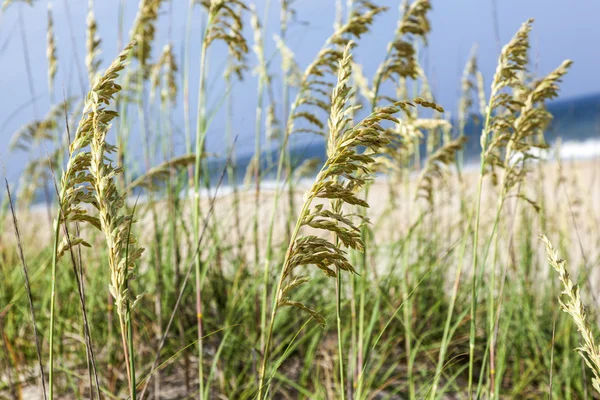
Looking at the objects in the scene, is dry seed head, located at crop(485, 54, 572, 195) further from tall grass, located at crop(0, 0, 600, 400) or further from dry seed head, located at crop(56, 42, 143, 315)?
dry seed head, located at crop(56, 42, 143, 315)

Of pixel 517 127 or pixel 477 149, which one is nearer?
pixel 517 127

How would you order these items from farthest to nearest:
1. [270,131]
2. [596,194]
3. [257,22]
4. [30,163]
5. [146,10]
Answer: [596,194] → [30,163] → [270,131] → [257,22] → [146,10]

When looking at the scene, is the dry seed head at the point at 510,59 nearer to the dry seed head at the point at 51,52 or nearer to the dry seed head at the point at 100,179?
the dry seed head at the point at 100,179

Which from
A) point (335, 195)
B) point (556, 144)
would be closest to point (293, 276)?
point (335, 195)

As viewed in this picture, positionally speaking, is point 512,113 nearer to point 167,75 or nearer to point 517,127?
point 517,127

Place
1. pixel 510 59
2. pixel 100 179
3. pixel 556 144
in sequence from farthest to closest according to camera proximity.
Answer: pixel 556 144, pixel 510 59, pixel 100 179

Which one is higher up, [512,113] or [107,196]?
[512,113]

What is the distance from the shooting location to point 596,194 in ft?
35.7

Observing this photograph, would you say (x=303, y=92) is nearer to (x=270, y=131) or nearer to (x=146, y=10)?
(x=146, y=10)

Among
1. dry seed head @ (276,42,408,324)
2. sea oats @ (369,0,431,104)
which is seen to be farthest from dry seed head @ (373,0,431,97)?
dry seed head @ (276,42,408,324)

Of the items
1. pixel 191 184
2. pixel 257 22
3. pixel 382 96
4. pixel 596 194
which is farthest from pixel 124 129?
pixel 596 194

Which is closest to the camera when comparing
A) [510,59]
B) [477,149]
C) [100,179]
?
[100,179]

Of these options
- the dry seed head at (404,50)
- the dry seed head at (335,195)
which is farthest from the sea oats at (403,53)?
the dry seed head at (335,195)

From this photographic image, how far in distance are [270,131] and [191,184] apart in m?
1.37
